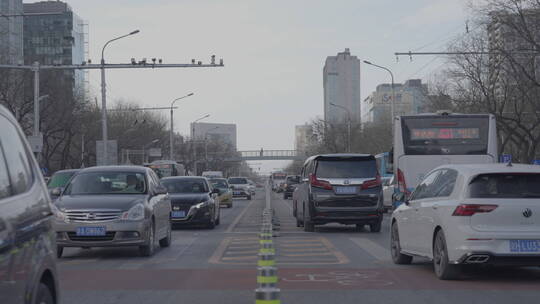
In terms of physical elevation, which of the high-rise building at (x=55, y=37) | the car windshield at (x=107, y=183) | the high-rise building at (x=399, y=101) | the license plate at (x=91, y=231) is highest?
the high-rise building at (x=55, y=37)

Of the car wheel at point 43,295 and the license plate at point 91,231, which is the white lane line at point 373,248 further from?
the car wheel at point 43,295

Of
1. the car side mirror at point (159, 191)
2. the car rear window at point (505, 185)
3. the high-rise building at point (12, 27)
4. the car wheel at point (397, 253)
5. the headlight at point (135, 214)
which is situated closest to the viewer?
the car rear window at point (505, 185)

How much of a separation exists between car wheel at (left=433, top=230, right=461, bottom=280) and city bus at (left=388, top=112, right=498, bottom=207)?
11.1 metres

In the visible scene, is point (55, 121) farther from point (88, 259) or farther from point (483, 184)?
point (483, 184)

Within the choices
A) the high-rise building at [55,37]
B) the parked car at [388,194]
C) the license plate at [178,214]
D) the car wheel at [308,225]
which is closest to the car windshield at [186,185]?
the license plate at [178,214]

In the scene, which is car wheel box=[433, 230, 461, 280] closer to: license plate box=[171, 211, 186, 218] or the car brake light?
the car brake light

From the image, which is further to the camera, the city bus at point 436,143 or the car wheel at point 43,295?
the city bus at point 436,143

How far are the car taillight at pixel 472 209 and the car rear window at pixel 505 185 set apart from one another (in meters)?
0.18

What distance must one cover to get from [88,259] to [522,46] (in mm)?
27841

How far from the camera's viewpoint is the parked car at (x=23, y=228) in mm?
4660

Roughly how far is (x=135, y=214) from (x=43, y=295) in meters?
8.46

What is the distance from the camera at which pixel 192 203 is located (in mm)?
22000

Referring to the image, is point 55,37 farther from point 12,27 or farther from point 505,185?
point 505,185

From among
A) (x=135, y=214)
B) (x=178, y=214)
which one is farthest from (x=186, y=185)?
(x=135, y=214)
